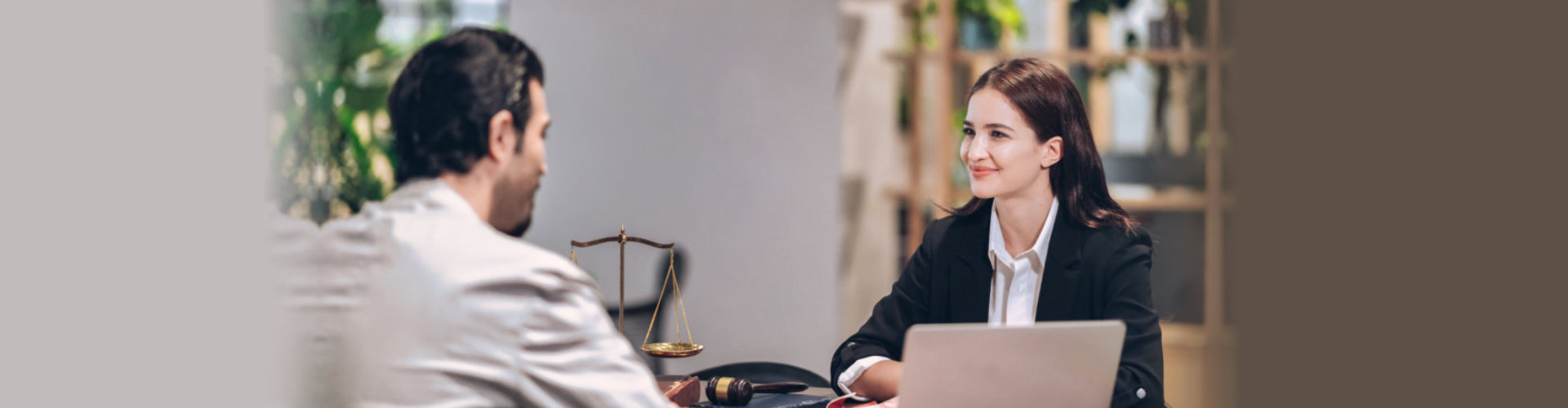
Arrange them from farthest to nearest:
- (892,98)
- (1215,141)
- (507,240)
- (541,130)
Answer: (892,98) < (1215,141) < (541,130) < (507,240)

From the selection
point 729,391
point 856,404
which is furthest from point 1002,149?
point 729,391

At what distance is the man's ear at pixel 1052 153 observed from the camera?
2.02m

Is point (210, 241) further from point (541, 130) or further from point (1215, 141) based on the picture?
point (1215, 141)

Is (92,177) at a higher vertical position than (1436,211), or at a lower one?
higher

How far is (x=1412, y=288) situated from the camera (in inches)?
76.2

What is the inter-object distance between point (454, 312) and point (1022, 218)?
1072mm

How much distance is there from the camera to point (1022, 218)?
2.06 meters

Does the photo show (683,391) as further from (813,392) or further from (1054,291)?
(1054,291)

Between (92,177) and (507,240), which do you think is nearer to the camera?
(92,177)

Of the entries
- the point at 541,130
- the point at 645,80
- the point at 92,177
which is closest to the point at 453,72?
the point at 541,130

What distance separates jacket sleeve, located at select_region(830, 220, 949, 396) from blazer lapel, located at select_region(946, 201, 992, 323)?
6 cm

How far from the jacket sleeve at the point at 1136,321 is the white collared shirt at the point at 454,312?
89 cm

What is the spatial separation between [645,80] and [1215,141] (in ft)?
6.03

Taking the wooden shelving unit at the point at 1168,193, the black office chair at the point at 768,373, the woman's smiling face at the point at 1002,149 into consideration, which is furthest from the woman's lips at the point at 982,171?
the wooden shelving unit at the point at 1168,193
